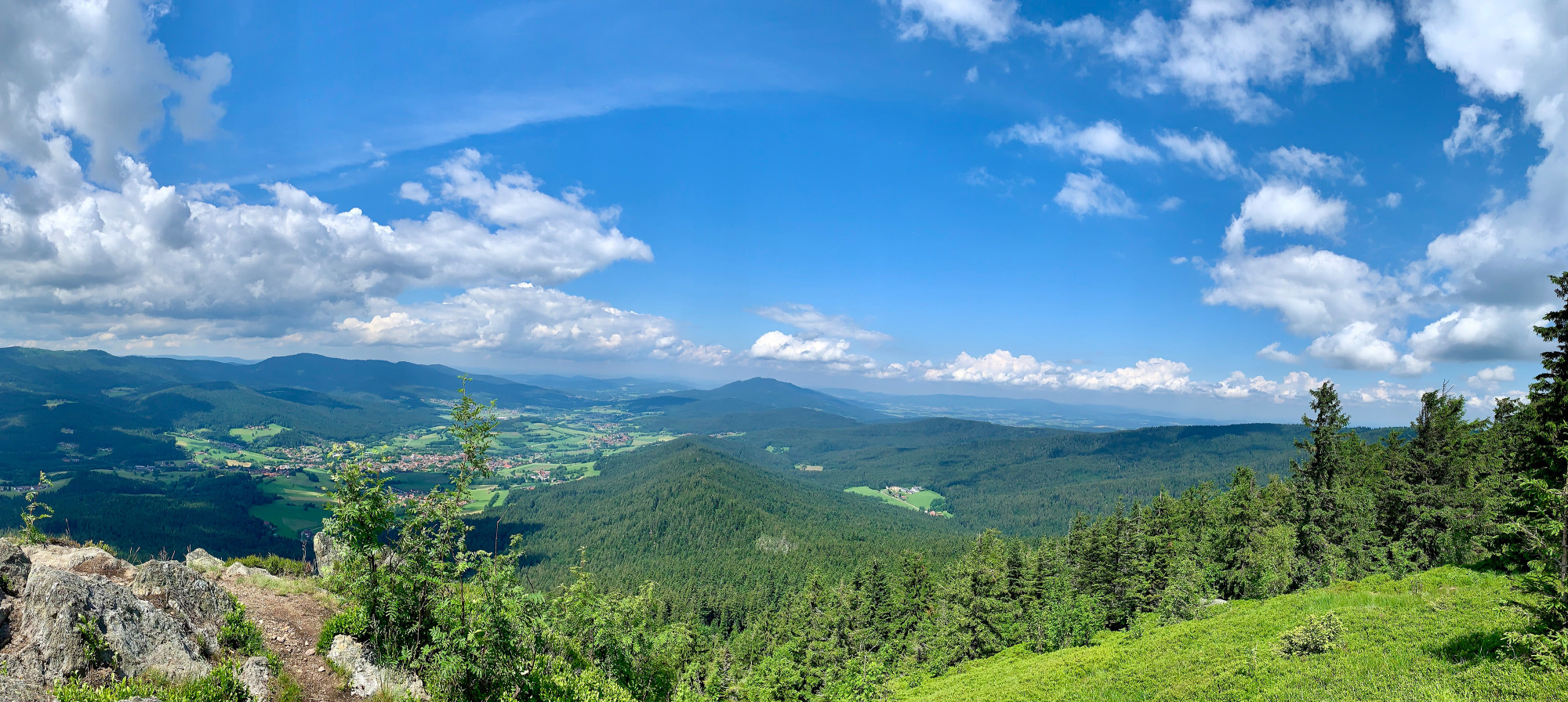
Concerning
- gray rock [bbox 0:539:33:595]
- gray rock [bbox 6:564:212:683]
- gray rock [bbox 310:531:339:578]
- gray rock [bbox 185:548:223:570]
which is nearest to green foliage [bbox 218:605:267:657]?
gray rock [bbox 6:564:212:683]

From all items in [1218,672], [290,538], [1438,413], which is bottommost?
[290,538]

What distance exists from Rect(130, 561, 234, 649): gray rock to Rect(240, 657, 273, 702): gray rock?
1609 mm

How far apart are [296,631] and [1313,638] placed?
34531mm

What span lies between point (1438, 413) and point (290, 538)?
205 meters

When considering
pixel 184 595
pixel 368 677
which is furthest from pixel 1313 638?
pixel 184 595

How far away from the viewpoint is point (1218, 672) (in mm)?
20453

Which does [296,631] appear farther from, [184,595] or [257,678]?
[257,678]

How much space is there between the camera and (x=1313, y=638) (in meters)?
20.0

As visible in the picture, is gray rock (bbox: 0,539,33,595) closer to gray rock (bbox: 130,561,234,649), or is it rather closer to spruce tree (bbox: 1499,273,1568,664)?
gray rock (bbox: 130,561,234,649)

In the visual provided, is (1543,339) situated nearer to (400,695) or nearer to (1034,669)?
(1034,669)

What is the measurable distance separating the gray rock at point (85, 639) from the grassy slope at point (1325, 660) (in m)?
29.5

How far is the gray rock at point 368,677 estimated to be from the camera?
537 inches

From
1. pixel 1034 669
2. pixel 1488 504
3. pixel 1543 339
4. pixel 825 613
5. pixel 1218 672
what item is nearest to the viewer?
pixel 1218 672

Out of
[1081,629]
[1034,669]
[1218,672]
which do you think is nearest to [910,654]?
[1081,629]
